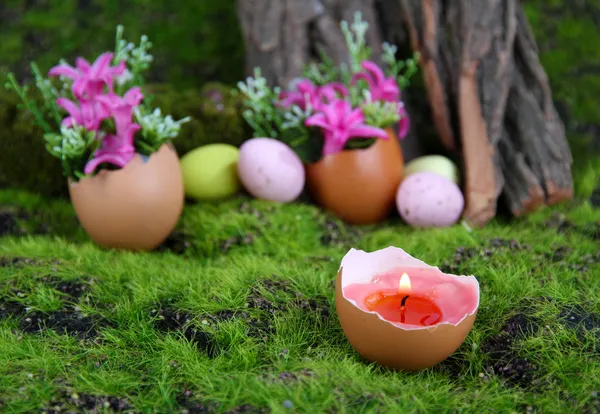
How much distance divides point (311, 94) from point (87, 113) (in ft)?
3.88

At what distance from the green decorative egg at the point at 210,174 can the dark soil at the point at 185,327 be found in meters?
1.16

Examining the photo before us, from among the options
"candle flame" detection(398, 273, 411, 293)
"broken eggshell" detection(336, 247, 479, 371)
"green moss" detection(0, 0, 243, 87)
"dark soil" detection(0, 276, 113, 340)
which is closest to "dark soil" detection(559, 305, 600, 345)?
"broken eggshell" detection(336, 247, 479, 371)

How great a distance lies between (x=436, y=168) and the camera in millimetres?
3729

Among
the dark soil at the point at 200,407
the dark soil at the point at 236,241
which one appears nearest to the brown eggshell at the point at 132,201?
the dark soil at the point at 236,241

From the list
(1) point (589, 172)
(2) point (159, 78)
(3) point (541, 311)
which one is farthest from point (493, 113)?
(2) point (159, 78)

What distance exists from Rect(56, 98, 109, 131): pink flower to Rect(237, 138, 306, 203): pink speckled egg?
73 centimetres

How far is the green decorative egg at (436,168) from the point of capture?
373 centimetres

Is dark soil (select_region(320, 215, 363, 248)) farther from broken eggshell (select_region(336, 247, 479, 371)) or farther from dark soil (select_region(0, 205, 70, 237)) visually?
dark soil (select_region(0, 205, 70, 237))

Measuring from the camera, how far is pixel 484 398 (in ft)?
6.53

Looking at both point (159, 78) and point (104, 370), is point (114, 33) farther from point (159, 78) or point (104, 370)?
point (104, 370)

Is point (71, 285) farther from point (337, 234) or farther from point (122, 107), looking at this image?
point (337, 234)

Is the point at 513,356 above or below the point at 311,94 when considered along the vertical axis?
below

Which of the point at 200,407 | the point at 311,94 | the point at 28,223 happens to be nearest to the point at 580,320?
the point at 200,407

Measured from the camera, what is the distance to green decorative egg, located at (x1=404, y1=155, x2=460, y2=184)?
12.2ft
